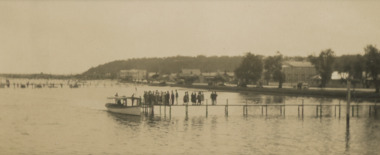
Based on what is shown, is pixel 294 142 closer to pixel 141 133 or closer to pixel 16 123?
pixel 141 133

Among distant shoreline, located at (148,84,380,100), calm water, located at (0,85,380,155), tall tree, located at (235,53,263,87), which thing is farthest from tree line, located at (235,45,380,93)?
calm water, located at (0,85,380,155)

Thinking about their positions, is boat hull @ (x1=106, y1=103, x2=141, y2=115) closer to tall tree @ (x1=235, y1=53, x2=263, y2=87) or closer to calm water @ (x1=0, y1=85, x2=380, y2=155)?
calm water @ (x1=0, y1=85, x2=380, y2=155)

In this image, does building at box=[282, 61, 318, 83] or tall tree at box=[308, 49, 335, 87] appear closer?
tall tree at box=[308, 49, 335, 87]

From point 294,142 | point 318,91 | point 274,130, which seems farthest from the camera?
point 318,91

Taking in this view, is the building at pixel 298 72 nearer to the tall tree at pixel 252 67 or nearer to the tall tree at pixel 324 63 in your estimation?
the tall tree at pixel 252 67

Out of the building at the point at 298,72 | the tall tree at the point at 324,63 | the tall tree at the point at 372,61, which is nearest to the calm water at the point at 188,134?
the tall tree at the point at 372,61

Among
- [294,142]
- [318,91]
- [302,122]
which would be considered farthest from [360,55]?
[294,142]

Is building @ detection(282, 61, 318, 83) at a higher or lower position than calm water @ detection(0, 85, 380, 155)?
higher
